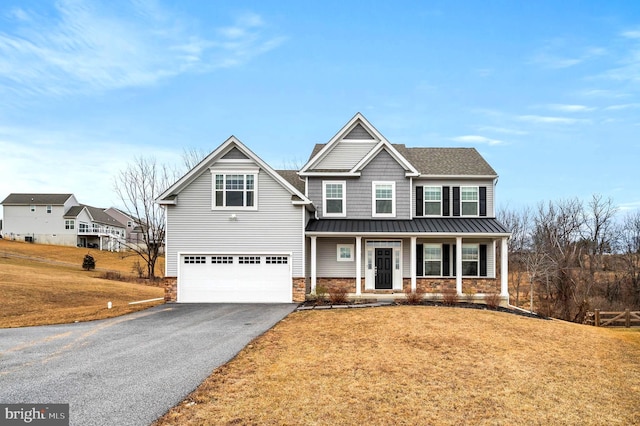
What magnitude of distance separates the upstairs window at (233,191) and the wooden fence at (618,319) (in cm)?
→ 1720

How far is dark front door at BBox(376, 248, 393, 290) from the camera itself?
23156mm

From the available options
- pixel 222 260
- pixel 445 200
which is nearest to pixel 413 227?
pixel 445 200

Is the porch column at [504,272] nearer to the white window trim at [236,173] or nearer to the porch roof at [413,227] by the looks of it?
the porch roof at [413,227]

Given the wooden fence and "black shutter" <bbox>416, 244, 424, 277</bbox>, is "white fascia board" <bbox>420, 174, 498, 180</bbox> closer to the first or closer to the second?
"black shutter" <bbox>416, 244, 424, 277</bbox>

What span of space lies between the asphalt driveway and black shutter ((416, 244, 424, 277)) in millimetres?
8212

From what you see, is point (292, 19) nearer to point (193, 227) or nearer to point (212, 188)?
point (212, 188)

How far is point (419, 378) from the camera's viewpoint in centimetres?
940

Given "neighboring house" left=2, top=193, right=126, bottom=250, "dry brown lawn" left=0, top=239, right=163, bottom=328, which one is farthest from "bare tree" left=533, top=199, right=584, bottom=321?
"neighboring house" left=2, top=193, right=126, bottom=250

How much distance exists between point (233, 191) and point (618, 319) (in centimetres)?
1937

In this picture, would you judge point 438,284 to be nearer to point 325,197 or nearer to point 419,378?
point 325,197

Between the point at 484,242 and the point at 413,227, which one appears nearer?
the point at 413,227

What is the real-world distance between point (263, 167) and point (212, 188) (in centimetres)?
248

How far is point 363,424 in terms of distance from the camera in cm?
695

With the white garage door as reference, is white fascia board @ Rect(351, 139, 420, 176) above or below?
above
